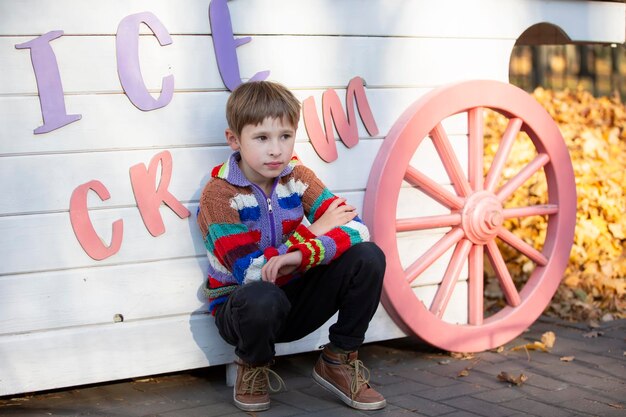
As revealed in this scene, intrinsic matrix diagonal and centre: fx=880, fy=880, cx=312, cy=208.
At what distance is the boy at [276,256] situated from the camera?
2779 mm

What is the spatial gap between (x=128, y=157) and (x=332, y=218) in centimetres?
71

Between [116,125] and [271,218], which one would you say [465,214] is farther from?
[116,125]

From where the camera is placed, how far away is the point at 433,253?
353cm

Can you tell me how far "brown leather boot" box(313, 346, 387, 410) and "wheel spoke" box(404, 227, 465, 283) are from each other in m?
0.57

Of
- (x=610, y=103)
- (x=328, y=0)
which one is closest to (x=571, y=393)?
(x=328, y=0)

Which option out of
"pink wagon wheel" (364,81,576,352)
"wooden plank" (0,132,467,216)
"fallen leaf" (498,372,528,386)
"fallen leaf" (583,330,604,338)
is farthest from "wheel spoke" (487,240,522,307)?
"wooden plank" (0,132,467,216)

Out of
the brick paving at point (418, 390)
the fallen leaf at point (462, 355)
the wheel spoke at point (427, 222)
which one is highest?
the wheel spoke at point (427, 222)

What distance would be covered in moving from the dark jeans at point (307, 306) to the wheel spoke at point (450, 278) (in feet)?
2.41

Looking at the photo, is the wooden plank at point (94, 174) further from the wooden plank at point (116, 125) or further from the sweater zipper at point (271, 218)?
the sweater zipper at point (271, 218)

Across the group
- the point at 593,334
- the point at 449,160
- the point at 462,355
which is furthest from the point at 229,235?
the point at 593,334

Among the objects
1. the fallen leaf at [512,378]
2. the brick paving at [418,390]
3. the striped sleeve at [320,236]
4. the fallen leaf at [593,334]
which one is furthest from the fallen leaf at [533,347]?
the striped sleeve at [320,236]

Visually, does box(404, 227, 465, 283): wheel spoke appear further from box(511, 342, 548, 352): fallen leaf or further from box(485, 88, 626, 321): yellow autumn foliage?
box(485, 88, 626, 321): yellow autumn foliage

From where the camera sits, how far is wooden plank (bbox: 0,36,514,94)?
2.84m

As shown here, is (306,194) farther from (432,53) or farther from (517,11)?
(517,11)
